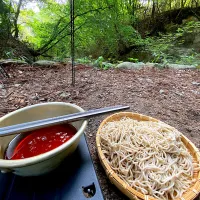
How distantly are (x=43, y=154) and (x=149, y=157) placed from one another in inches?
19.9

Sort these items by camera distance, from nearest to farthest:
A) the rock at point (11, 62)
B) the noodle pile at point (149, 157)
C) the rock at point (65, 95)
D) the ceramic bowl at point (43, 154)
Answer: the ceramic bowl at point (43, 154) < the noodle pile at point (149, 157) < the rock at point (65, 95) < the rock at point (11, 62)

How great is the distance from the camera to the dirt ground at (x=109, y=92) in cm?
118

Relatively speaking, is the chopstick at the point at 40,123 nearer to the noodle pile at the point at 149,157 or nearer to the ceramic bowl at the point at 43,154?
the ceramic bowl at the point at 43,154

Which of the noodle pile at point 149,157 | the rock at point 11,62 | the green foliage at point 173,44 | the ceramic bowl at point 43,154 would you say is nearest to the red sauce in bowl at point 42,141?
the ceramic bowl at point 43,154

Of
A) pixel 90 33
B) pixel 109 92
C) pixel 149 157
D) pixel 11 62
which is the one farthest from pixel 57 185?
pixel 90 33

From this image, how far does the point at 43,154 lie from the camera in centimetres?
44

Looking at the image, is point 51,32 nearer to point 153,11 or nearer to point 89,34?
point 89,34

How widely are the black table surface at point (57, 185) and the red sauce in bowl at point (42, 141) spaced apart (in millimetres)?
85

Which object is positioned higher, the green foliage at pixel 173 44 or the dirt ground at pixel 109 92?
the green foliage at pixel 173 44

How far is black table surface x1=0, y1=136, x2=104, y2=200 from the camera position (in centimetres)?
52

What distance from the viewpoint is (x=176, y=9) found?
4293 millimetres

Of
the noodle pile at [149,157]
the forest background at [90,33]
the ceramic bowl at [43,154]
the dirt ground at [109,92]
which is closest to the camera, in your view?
the ceramic bowl at [43,154]

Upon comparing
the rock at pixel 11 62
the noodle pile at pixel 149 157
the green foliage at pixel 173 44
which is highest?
the green foliage at pixel 173 44

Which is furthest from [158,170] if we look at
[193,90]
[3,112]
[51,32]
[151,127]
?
[51,32]
